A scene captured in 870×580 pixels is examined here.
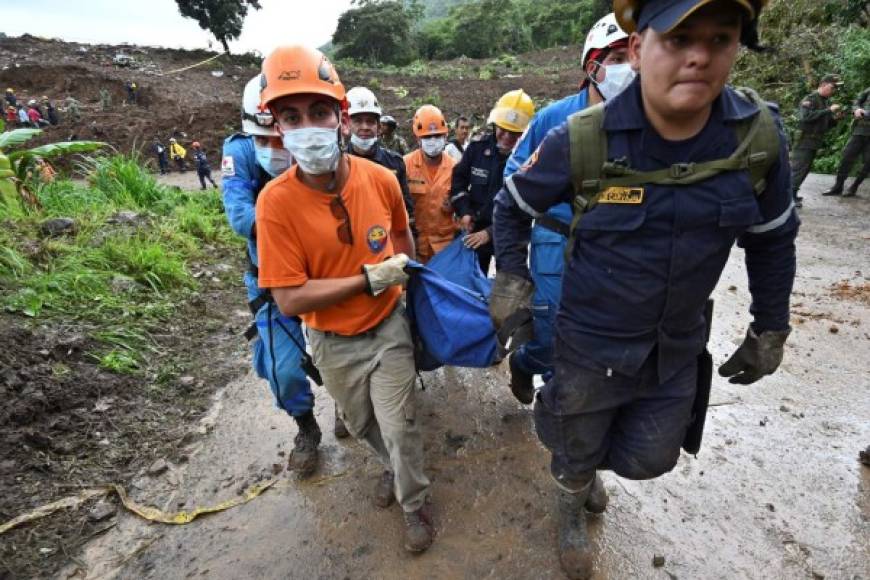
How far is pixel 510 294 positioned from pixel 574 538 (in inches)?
46.0

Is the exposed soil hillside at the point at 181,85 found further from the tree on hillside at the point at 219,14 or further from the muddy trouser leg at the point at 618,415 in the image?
the muddy trouser leg at the point at 618,415

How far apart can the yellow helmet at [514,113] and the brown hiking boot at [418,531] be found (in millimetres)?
2829

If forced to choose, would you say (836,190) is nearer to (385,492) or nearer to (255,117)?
(385,492)

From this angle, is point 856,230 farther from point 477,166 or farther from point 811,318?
point 477,166

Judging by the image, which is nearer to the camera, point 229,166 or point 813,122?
point 229,166

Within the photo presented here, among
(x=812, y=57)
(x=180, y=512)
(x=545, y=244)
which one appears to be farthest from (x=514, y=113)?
(x=812, y=57)

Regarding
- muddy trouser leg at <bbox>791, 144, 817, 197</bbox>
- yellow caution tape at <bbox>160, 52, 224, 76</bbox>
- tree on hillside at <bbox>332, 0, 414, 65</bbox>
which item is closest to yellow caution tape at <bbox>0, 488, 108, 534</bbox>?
muddy trouser leg at <bbox>791, 144, 817, 197</bbox>

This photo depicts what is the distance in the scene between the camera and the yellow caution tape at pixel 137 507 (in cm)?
248

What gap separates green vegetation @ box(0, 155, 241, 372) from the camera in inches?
159

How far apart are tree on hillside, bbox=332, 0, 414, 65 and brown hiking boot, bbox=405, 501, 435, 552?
45.4 meters

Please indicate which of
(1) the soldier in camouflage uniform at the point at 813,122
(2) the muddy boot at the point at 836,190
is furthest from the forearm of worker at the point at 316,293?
(2) the muddy boot at the point at 836,190

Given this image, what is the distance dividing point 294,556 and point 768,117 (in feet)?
8.66

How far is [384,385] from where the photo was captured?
7.04 feet

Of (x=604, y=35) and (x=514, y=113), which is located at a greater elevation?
(x=604, y=35)
